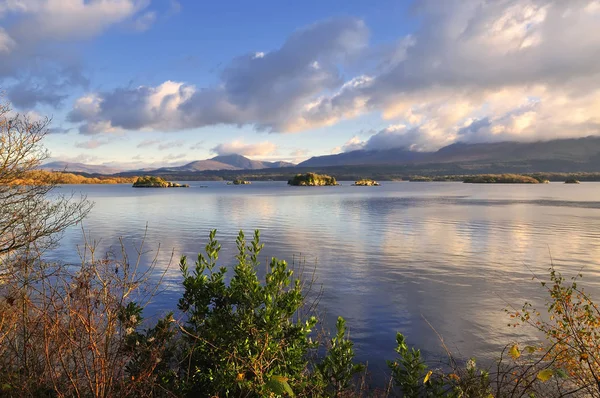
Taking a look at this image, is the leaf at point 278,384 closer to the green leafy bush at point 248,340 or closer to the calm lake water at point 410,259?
the green leafy bush at point 248,340

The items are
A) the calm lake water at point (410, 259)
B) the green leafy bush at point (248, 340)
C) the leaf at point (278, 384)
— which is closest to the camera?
the leaf at point (278, 384)

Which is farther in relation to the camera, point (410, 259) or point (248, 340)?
point (410, 259)

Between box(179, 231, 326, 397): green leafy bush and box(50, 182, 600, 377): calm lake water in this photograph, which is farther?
box(50, 182, 600, 377): calm lake water

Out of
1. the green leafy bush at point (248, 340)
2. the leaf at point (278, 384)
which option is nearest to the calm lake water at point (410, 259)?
the green leafy bush at point (248, 340)

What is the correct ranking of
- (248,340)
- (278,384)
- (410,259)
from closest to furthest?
(278,384) → (248,340) → (410,259)

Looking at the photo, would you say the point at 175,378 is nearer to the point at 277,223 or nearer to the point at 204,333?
the point at 204,333

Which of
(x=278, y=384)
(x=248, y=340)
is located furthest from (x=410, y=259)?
(x=278, y=384)

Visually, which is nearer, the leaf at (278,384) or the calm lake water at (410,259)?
the leaf at (278,384)

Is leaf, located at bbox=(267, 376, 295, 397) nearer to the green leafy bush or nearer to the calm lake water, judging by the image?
the green leafy bush

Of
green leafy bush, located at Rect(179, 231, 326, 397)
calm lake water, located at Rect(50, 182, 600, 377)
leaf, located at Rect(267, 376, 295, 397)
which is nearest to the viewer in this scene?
leaf, located at Rect(267, 376, 295, 397)

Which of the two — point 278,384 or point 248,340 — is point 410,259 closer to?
point 248,340

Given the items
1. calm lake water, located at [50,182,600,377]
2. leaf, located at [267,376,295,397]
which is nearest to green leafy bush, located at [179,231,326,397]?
leaf, located at [267,376,295,397]

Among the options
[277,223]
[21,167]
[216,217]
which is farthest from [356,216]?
[21,167]

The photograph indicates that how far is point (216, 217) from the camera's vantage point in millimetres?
63469
